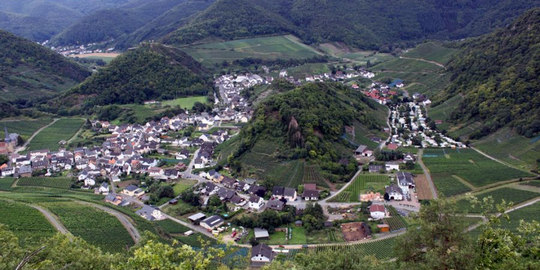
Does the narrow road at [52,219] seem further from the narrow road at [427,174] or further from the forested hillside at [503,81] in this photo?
A: the forested hillside at [503,81]

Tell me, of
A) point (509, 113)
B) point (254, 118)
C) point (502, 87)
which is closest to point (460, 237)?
point (254, 118)

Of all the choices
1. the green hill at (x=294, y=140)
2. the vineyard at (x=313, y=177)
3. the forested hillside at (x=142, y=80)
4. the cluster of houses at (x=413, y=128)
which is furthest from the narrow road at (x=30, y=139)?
the cluster of houses at (x=413, y=128)

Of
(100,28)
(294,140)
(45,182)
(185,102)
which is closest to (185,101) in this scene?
(185,102)

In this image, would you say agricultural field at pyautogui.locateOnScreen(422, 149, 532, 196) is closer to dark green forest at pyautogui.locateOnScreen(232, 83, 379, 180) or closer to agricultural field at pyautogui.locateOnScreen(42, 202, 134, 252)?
dark green forest at pyautogui.locateOnScreen(232, 83, 379, 180)

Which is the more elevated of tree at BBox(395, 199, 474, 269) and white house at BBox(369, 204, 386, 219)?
tree at BBox(395, 199, 474, 269)

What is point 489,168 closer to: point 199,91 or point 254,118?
point 254,118

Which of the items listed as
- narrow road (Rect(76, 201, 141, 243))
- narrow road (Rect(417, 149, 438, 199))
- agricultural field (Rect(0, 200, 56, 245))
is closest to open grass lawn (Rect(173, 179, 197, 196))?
narrow road (Rect(76, 201, 141, 243))
